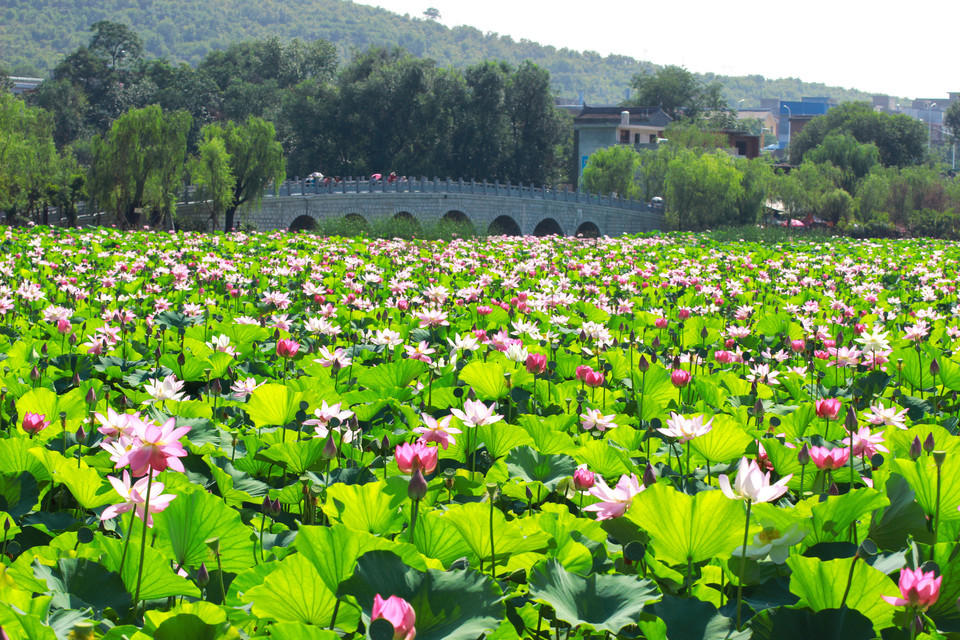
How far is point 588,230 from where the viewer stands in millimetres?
52969

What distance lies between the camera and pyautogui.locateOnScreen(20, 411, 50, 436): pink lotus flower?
2.70m

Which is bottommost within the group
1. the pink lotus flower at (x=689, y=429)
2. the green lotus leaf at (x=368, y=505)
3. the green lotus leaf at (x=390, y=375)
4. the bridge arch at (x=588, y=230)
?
the bridge arch at (x=588, y=230)

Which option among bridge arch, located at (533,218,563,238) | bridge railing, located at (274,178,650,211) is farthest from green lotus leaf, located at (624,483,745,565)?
bridge arch, located at (533,218,563,238)

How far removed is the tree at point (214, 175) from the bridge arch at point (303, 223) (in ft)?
27.7

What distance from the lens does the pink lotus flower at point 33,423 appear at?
270 cm

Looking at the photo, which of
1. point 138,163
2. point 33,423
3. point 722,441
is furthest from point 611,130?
point 33,423

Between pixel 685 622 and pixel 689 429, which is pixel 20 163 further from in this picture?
pixel 685 622

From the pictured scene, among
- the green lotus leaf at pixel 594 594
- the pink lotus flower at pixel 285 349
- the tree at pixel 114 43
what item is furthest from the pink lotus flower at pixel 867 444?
the tree at pixel 114 43

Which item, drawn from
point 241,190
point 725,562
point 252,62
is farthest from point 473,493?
point 252,62

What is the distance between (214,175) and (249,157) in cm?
255

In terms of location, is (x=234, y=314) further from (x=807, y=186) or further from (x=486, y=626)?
(x=807, y=186)

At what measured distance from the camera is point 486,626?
1.42 m

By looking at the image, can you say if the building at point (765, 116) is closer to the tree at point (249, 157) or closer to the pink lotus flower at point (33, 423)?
the tree at point (249, 157)

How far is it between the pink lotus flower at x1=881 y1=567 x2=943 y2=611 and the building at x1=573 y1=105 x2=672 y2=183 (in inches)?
2649
